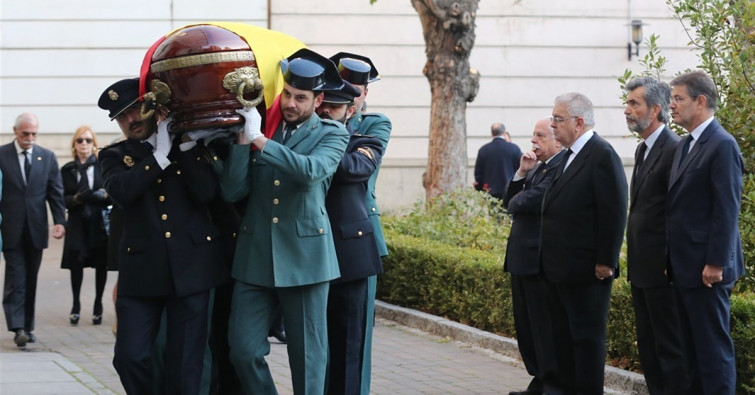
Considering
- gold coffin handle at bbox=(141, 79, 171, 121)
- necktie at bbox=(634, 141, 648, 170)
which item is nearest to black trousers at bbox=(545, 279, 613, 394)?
necktie at bbox=(634, 141, 648, 170)

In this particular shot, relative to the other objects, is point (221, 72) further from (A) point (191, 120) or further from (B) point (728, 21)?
(B) point (728, 21)

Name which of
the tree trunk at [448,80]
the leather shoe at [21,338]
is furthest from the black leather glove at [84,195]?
the tree trunk at [448,80]

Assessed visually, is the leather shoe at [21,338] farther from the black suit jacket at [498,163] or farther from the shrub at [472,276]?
the black suit jacket at [498,163]

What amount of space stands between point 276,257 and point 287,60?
954 millimetres

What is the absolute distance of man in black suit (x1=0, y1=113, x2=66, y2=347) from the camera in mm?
9508

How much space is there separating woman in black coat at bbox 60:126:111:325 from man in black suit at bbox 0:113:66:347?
18cm

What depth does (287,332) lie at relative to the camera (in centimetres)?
565

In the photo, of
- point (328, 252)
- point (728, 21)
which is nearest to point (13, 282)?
point (328, 252)

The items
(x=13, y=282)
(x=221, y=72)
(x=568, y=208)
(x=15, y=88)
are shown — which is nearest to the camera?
(x=221, y=72)

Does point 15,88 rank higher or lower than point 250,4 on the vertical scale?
lower

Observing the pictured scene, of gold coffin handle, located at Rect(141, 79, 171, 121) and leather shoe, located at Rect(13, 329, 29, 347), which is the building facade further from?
gold coffin handle, located at Rect(141, 79, 171, 121)

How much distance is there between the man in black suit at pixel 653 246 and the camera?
6375mm

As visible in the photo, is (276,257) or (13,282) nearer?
(276,257)

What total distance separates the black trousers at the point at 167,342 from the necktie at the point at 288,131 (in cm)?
89
